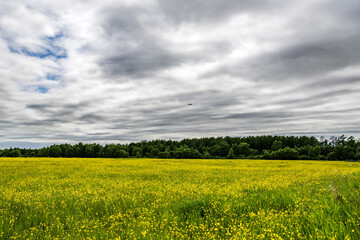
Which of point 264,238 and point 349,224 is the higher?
point 349,224

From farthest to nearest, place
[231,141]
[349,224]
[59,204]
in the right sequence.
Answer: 1. [231,141]
2. [59,204]
3. [349,224]

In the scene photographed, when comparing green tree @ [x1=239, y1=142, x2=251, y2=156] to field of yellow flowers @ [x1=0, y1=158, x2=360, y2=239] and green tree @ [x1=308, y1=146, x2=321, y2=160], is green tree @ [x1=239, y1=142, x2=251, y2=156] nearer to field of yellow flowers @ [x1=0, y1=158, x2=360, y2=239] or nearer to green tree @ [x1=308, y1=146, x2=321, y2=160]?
green tree @ [x1=308, y1=146, x2=321, y2=160]

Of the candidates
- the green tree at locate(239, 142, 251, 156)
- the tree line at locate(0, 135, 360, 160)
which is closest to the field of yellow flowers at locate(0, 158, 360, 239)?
the tree line at locate(0, 135, 360, 160)

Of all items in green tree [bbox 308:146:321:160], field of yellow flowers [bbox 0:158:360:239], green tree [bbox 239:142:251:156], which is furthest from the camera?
green tree [bbox 239:142:251:156]

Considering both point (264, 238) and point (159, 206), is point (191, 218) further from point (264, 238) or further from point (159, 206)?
point (264, 238)

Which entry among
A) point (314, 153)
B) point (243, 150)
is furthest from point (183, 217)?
point (243, 150)

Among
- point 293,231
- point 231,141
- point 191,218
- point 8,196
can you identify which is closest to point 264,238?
point 293,231

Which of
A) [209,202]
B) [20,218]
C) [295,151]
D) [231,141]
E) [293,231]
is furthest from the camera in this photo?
[231,141]

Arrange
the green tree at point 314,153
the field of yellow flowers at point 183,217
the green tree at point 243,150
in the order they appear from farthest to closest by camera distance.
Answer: the green tree at point 243,150 < the green tree at point 314,153 < the field of yellow flowers at point 183,217

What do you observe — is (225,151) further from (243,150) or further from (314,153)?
(314,153)

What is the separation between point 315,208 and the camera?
6332 mm

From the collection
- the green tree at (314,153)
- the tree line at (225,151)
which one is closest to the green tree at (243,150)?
the tree line at (225,151)

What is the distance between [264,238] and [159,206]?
451cm

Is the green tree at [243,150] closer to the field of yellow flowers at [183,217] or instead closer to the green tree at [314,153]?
the green tree at [314,153]
